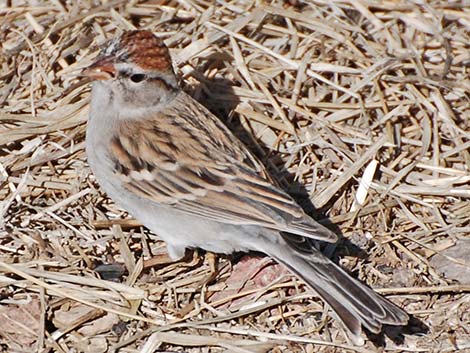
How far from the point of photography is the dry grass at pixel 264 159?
473 cm

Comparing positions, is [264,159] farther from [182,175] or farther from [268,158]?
[182,175]

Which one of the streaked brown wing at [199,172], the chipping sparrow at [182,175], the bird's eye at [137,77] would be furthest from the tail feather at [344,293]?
the bird's eye at [137,77]

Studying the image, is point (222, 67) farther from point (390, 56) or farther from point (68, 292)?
point (68, 292)

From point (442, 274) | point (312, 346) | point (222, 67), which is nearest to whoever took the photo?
point (312, 346)

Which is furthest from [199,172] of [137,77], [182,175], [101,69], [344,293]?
[344,293]

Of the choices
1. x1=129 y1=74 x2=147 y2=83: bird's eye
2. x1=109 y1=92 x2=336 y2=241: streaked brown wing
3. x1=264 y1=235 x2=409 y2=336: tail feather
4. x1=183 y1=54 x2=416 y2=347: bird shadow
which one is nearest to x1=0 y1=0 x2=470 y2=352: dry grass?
x1=183 y1=54 x2=416 y2=347: bird shadow

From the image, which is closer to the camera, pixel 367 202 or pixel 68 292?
pixel 68 292

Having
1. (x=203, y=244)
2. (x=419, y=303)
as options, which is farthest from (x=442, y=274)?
(x=203, y=244)

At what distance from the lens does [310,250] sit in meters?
4.75

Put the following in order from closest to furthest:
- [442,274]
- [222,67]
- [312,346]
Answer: [312,346], [442,274], [222,67]

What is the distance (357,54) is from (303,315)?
1.77 m

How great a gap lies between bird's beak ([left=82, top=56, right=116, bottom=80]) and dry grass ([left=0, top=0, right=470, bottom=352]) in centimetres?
54

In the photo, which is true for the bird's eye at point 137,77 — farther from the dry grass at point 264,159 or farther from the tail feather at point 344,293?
the tail feather at point 344,293

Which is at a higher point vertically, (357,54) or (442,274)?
(357,54)
